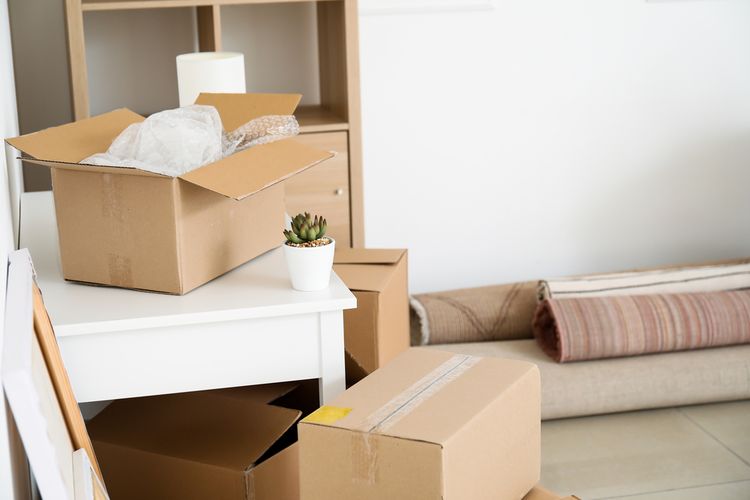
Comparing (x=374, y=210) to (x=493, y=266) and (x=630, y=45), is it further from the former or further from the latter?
(x=630, y=45)

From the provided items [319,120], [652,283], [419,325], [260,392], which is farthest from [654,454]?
[319,120]

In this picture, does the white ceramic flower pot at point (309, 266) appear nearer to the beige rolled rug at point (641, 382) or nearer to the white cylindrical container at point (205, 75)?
the white cylindrical container at point (205, 75)

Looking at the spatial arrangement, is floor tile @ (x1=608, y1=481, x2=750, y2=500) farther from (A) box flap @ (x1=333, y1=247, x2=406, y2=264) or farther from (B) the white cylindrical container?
(B) the white cylindrical container

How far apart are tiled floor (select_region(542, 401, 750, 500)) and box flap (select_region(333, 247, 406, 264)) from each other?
645mm

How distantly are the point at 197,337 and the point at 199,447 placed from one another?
0.36 metres

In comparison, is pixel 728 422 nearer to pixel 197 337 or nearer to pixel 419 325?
pixel 419 325

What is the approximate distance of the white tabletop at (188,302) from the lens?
1.42 m

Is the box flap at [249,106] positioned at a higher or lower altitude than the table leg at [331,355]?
higher

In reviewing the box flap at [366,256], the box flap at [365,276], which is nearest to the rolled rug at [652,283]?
the box flap at [366,256]

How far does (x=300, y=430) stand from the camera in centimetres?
140

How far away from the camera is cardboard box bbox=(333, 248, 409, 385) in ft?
6.41

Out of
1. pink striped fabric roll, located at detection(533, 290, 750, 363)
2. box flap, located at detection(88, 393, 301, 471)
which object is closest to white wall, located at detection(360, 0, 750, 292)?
pink striped fabric roll, located at detection(533, 290, 750, 363)

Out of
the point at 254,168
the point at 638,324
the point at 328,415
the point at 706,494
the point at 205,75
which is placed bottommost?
the point at 706,494

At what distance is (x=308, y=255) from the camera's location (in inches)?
58.9
